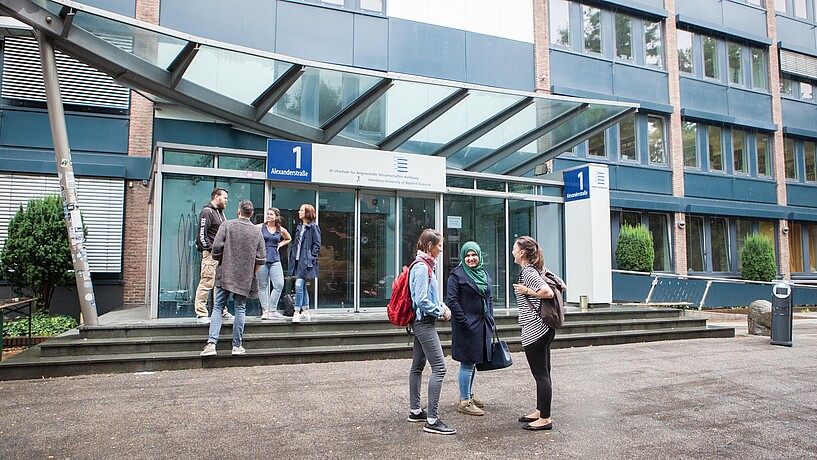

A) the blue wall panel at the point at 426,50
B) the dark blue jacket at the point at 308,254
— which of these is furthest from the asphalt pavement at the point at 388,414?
the blue wall panel at the point at 426,50

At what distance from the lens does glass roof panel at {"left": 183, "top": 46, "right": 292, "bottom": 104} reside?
341 inches

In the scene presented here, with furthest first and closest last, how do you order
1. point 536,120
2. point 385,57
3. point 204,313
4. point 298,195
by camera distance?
point 385,57
point 536,120
point 298,195
point 204,313

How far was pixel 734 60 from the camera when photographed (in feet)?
69.1

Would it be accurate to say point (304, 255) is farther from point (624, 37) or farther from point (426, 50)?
point (624, 37)

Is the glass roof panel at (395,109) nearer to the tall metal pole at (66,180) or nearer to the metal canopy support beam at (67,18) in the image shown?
the metal canopy support beam at (67,18)

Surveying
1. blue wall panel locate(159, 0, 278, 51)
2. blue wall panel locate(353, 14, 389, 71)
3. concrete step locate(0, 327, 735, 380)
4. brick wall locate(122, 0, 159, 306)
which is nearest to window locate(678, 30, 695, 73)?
blue wall panel locate(353, 14, 389, 71)

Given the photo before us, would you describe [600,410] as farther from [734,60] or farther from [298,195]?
[734,60]

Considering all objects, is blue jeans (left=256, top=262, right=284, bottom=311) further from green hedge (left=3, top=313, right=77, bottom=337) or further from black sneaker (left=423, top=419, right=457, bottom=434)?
black sneaker (left=423, top=419, right=457, bottom=434)

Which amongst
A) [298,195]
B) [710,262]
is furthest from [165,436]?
[710,262]

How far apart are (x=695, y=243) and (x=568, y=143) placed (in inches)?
358

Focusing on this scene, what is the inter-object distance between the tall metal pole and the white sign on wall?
2.92 m

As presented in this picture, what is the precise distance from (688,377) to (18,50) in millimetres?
13782

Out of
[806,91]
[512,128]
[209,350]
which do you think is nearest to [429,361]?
[209,350]

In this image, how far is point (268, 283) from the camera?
9.05 metres
